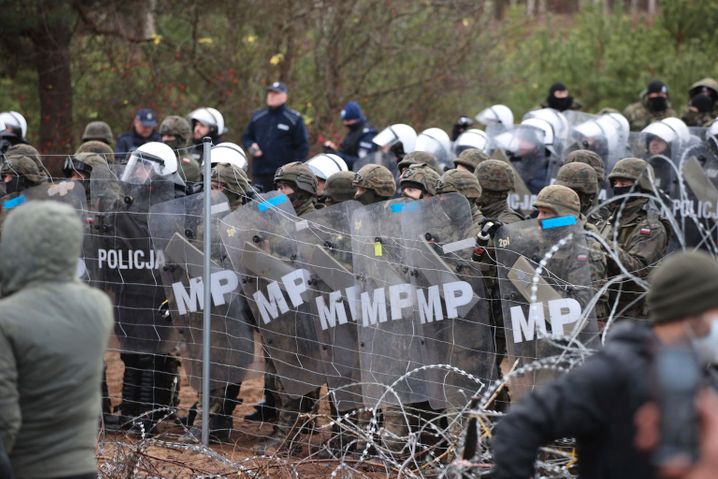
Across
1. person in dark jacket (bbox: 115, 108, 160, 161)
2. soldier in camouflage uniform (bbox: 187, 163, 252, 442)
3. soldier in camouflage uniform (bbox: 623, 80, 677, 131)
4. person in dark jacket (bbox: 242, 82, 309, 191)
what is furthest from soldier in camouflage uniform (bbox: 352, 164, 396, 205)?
soldier in camouflage uniform (bbox: 623, 80, 677, 131)

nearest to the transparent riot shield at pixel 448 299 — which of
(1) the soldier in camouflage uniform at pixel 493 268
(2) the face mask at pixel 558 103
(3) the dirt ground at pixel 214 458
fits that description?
(1) the soldier in camouflage uniform at pixel 493 268

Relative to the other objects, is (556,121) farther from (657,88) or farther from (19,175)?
(19,175)

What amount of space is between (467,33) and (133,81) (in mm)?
5124

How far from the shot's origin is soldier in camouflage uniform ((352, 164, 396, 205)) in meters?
7.94

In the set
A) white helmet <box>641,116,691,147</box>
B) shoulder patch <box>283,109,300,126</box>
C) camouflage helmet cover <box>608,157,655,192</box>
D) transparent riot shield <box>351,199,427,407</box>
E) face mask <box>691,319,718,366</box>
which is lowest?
face mask <box>691,319,718,366</box>

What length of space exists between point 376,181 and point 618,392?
16.1ft

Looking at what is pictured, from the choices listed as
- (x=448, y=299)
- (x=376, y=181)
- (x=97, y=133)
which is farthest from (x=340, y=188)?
(x=97, y=133)

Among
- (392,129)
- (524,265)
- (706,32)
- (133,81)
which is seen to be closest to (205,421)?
(524,265)

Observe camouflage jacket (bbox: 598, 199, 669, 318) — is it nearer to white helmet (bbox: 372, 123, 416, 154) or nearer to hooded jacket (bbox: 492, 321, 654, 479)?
hooded jacket (bbox: 492, 321, 654, 479)

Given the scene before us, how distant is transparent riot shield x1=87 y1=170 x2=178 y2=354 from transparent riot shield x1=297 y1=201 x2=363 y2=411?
112 cm

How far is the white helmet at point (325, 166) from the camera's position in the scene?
911 cm

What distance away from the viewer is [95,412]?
401 centimetres

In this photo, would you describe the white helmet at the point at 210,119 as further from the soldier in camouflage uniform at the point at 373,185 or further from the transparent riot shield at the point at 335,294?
the transparent riot shield at the point at 335,294

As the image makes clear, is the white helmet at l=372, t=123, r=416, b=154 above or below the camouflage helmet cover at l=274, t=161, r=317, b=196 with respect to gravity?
above
